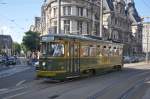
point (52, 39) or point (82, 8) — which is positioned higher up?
point (82, 8)

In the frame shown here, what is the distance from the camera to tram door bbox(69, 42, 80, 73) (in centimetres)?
2428

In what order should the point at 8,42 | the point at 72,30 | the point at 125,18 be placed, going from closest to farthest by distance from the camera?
the point at 72,30
the point at 125,18
the point at 8,42

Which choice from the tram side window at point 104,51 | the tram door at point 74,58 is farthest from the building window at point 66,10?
the tram door at point 74,58

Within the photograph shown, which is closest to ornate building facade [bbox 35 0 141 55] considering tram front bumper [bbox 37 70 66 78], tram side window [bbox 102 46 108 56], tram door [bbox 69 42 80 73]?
tram side window [bbox 102 46 108 56]

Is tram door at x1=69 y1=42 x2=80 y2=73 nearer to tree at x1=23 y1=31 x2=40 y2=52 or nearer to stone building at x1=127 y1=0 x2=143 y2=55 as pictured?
tree at x1=23 y1=31 x2=40 y2=52

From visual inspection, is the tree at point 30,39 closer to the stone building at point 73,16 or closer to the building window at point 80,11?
the stone building at point 73,16

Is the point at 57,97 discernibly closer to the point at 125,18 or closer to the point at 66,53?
the point at 66,53

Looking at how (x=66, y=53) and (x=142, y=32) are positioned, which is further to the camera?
(x=142, y=32)

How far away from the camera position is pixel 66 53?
23797 mm

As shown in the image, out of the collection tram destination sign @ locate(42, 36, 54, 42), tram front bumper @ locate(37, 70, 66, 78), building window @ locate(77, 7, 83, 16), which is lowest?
tram front bumper @ locate(37, 70, 66, 78)

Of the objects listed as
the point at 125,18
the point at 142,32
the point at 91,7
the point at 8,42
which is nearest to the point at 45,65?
the point at 91,7

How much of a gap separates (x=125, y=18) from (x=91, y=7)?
2195 centimetres

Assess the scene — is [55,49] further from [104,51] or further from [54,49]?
[104,51]

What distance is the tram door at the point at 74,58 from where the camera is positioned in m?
24.3
